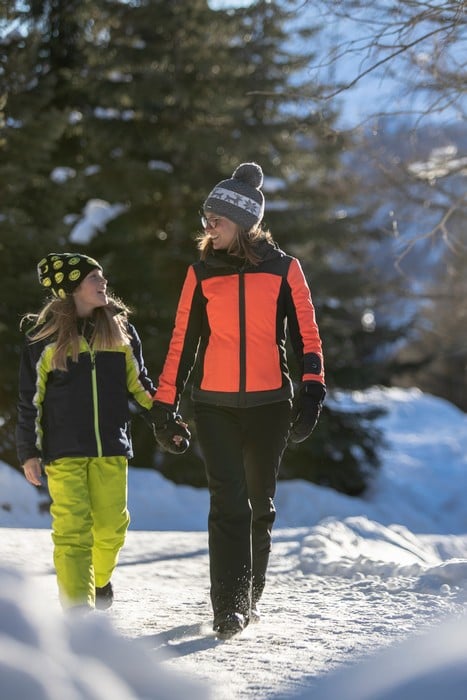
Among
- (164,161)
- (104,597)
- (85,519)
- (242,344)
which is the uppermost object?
(164,161)

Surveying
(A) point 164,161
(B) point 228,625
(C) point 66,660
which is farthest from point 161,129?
(C) point 66,660

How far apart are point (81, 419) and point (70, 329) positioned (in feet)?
1.43

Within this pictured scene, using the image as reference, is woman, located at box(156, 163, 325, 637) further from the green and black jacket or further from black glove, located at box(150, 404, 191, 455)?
the green and black jacket

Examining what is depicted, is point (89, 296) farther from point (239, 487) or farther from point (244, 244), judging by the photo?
point (239, 487)

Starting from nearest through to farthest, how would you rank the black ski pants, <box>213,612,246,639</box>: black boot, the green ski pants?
1. <box>213,612,246,639</box>: black boot
2. the black ski pants
3. the green ski pants

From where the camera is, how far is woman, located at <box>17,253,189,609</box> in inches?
177

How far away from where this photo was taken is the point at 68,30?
1298 cm

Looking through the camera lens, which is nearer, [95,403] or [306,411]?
[306,411]

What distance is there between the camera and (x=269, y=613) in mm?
5004

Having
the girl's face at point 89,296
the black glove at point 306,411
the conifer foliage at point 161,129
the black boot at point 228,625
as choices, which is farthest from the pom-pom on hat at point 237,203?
the conifer foliage at point 161,129

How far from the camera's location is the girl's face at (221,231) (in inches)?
183

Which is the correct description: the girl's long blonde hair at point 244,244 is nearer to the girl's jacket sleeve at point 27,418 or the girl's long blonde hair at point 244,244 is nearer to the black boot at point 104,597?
the girl's jacket sleeve at point 27,418

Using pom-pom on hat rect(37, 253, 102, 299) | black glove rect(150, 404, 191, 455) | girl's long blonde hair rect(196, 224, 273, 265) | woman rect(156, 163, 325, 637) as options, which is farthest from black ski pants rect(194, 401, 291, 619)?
pom-pom on hat rect(37, 253, 102, 299)

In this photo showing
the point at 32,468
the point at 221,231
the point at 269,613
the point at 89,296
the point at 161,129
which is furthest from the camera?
the point at 161,129
